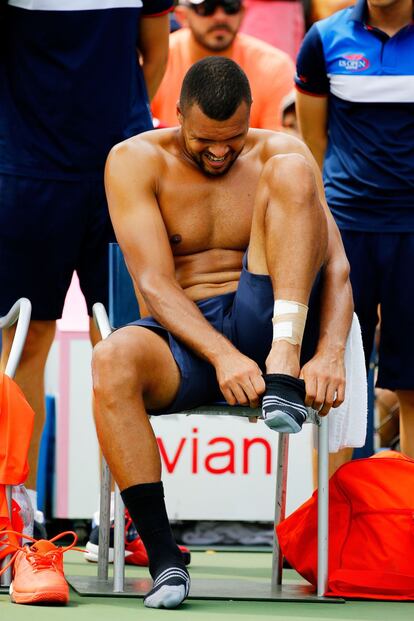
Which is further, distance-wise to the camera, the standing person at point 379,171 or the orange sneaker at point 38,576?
the standing person at point 379,171

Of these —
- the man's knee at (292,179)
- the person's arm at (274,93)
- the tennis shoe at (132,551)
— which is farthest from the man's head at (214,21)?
the man's knee at (292,179)

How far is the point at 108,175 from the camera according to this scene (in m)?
4.00

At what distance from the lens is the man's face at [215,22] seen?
6.60 meters

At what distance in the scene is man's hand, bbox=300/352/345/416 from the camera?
12.0ft

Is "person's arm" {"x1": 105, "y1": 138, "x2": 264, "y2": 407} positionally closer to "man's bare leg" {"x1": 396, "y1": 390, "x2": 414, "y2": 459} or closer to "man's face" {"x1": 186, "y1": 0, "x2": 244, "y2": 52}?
"man's bare leg" {"x1": 396, "y1": 390, "x2": 414, "y2": 459}

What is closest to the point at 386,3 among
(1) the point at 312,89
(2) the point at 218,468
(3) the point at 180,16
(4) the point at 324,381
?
(1) the point at 312,89

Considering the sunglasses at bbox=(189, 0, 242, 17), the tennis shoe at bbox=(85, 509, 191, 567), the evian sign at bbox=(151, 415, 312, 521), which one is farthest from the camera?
the sunglasses at bbox=(189, 0, 242, 17)

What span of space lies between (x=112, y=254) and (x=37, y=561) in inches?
43.1

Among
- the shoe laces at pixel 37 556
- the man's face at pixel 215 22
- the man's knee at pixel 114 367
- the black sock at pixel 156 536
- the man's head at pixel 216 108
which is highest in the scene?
the man's face at pixel 215 22

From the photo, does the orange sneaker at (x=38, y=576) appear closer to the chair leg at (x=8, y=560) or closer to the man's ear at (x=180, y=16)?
the chair leg at (x=8, y=560)

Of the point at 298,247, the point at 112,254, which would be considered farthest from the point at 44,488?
the point at 298,247

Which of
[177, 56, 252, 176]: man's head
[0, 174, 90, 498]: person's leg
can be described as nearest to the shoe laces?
[0, 174, 90, 498]: person's leg

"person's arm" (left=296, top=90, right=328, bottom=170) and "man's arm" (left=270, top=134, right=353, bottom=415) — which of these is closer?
"man's arm" (left=270, top=134, right=353, bottom=415)

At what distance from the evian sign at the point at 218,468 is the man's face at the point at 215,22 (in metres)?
2.10
